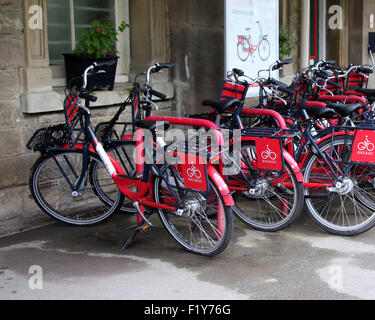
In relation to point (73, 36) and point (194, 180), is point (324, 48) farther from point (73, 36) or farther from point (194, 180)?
point (194, 180)

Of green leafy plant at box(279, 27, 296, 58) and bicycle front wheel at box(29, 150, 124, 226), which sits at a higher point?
green leafy plant at box(279, 27, 296, 58)

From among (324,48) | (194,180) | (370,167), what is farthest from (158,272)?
(324,48)

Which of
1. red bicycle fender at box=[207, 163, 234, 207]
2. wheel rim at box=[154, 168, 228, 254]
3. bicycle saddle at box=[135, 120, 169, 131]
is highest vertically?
bicycle saddle at box=[135, 120, 169, 131]

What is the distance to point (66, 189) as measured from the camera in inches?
223

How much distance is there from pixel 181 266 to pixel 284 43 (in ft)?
17.5

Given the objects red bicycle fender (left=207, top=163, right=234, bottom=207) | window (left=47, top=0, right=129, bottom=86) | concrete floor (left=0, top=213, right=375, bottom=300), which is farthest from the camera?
window (left=47, top=0, right=129, bottom=86)

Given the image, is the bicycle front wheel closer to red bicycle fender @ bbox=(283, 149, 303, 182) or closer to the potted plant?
the potted plant

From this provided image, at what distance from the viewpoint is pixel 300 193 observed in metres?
5.02

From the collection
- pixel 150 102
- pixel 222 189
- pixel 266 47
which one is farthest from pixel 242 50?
pixel 222 189

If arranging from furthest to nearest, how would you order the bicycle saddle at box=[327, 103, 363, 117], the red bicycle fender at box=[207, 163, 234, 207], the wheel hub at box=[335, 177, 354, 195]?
1. the bicycle saddle at box=[327, 103, 363, 117]
2. the wheel hub at box=[335, 177, 354, 195]
3. the red bicycle fender at box=[207, 163, 234, 207]

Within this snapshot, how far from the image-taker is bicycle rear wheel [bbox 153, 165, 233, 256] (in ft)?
14.8

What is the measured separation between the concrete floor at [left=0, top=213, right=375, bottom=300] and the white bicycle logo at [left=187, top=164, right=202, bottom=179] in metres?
0.63

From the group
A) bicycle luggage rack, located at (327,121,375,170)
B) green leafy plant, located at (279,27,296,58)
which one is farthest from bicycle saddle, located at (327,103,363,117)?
green leafy plant, located at (279,27,296,58)

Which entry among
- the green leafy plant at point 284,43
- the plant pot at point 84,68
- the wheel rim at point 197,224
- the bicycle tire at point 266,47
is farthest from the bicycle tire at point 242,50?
the wheel rim at point 197,224
